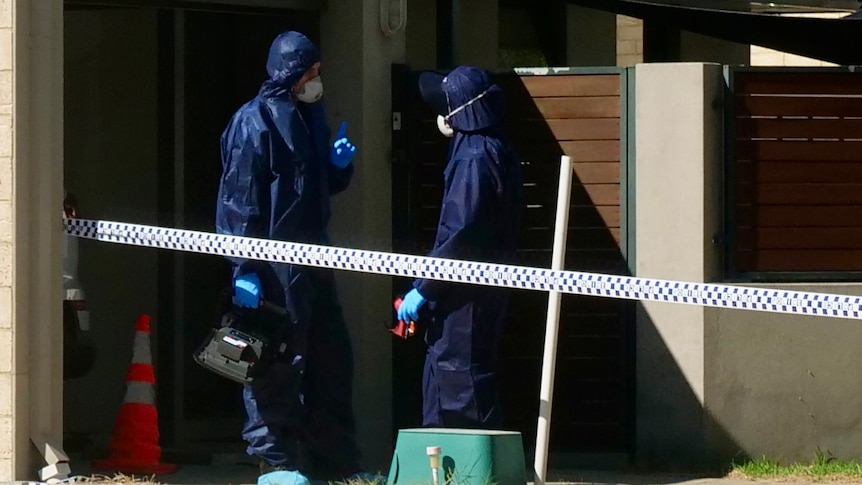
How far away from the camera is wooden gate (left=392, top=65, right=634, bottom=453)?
8.23 meters

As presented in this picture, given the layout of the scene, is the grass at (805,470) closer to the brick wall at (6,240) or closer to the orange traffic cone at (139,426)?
the orange traffic cone at (139,426)

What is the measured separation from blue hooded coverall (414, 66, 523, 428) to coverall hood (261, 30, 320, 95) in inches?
29.1

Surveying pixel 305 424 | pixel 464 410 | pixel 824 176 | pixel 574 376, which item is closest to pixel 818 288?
pixel 824 176

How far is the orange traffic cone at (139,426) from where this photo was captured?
310 inches

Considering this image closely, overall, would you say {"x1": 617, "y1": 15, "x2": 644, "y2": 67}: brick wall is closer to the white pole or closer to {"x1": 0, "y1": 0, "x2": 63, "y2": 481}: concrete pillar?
the white pole

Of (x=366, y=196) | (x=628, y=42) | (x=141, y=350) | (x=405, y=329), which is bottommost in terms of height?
(x=141, y=350)

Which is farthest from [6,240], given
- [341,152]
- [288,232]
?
[341,152]

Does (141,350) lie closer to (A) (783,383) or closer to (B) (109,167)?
(B) (109,167)

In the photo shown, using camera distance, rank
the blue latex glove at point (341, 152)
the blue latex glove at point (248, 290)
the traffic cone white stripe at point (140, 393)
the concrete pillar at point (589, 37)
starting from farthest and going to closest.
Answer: the concrete pillar at point (589, 37)
the traffic cone white stripe at point (140, 393)
the blue latex glove at point (341, 152)
the blue latex glove at point (248, 290)

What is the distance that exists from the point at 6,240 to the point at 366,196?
2137 mm

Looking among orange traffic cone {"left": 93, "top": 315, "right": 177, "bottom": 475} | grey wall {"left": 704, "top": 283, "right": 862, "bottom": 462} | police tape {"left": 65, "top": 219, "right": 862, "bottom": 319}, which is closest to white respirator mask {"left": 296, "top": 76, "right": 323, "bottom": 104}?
police tape {"left": 65, "top": 219, "right": 862, "bottom": 319}

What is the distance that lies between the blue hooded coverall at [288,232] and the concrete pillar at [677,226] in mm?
1720

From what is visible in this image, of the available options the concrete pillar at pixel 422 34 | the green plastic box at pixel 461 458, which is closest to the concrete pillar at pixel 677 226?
the green plastic box at pixel 461 458

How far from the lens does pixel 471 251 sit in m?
7.34
